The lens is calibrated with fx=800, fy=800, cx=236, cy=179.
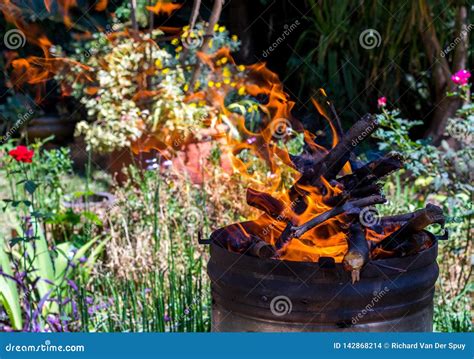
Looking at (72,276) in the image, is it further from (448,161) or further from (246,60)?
(246,60)

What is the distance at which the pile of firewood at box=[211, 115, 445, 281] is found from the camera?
234cm

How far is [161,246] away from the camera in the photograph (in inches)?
154

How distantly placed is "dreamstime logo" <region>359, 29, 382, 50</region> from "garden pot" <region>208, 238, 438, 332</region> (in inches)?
193

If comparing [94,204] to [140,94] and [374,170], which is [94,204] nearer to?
[140,94]

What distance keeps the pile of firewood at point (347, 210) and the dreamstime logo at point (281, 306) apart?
14cm

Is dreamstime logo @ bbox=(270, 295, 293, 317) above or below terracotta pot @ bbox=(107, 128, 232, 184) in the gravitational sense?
below

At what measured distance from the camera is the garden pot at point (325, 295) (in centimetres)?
220

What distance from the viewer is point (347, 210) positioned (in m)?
2.37

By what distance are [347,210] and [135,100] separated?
3.42 m
